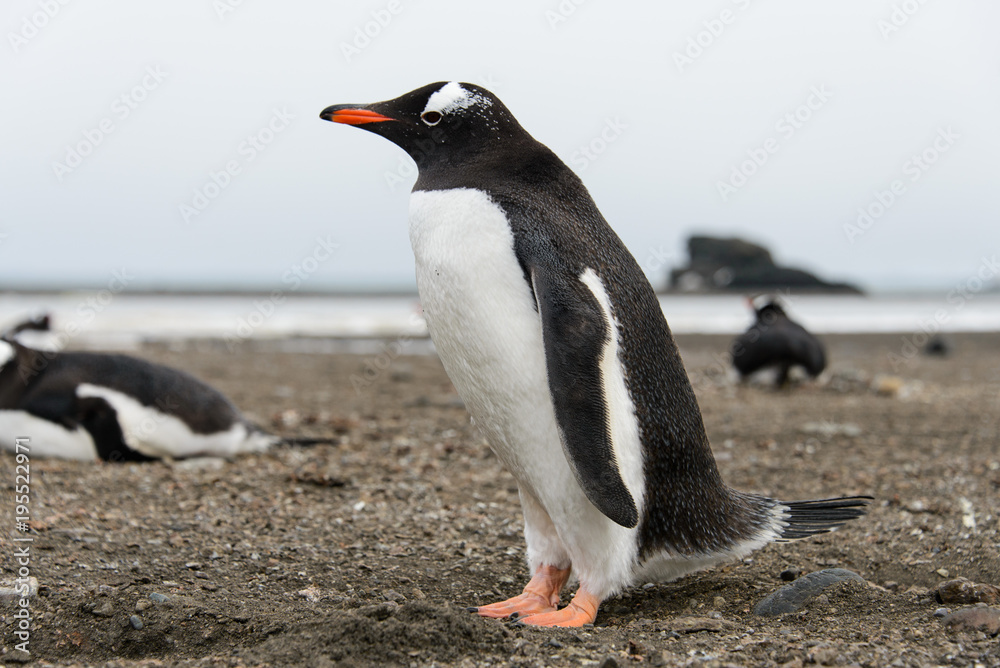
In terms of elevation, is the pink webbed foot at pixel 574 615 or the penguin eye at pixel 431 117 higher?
the penguin eye at pixel 431 117

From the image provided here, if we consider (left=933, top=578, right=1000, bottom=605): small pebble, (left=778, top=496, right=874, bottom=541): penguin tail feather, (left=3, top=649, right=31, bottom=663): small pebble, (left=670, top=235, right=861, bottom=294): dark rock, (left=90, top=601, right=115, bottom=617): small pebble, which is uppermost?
(left=670, top=235, right=861, bottom=294): dark rock

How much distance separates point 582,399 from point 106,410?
3.55 metres

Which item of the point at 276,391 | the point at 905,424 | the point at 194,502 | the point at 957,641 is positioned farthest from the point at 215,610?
the point at 276,391

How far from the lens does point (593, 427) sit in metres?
2.56

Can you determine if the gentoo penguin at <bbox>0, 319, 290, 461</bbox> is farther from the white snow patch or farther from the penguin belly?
the white snow patch

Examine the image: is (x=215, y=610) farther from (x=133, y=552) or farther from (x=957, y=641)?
(x=957, y=641)

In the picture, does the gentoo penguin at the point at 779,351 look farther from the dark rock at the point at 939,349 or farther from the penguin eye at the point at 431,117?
the penguin eye at the point at 431,117

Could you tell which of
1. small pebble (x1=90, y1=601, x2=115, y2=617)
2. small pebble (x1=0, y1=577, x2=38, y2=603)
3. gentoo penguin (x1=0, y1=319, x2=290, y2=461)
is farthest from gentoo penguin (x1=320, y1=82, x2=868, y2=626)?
gentoo penguin (x1=0, y1=319, x2=290, y2=461)

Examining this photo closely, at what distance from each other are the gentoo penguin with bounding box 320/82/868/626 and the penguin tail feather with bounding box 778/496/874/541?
18 millimetres

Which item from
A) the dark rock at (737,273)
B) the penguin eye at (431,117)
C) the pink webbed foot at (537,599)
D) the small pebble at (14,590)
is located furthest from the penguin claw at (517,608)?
the dark rock at (737,273)

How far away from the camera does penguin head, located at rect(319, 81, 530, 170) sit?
9.84 feet

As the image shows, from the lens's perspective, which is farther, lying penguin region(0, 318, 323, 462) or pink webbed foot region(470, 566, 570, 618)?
lying penguin region(0, 318, 323, 462)

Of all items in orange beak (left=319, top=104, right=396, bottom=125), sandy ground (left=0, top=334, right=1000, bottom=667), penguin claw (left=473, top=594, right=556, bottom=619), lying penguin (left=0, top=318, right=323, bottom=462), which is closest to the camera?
sandy ground (left=0, top=334, right=1000, bottom=667)

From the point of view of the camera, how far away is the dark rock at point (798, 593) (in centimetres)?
281
